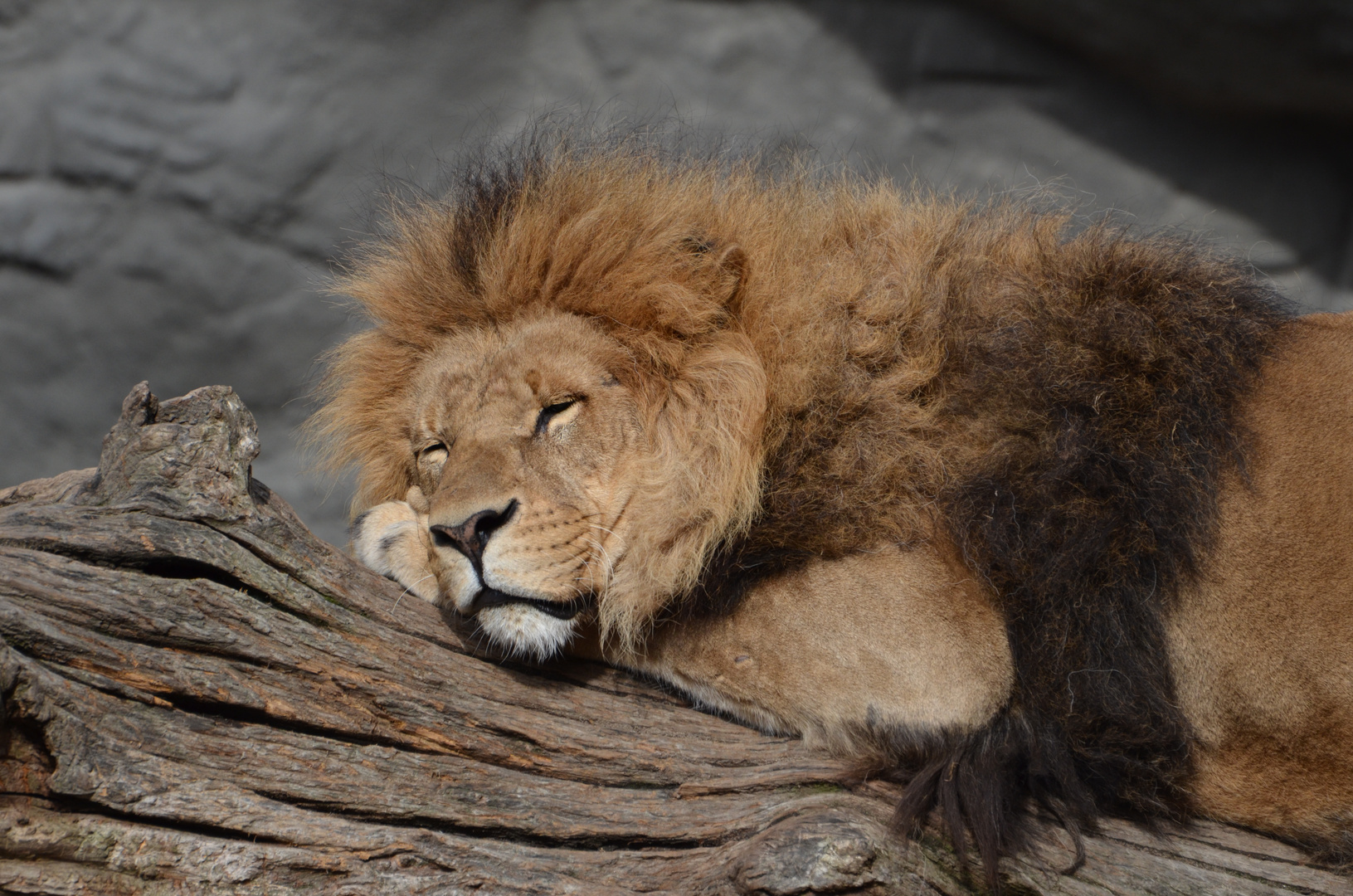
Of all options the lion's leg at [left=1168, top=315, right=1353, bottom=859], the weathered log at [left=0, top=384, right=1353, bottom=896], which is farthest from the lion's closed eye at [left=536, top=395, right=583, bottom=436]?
the lion's leg at [left=1168, top=315, right=1353, bottom=859]

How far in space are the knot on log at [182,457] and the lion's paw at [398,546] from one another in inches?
17.6

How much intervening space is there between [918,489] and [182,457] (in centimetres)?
159

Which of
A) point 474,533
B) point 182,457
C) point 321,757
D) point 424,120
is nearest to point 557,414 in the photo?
point 474,533

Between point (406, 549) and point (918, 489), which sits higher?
point (918, 489)

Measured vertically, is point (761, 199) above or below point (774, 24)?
below

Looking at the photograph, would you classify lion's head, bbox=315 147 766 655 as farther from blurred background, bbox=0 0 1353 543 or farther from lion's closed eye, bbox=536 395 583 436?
blurred background, bbox=0 0 1353 543

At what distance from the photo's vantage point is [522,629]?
86.6 inches

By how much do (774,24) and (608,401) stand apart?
333cm

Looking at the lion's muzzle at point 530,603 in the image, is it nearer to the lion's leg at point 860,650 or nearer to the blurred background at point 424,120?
the lion's leg at point 860,650

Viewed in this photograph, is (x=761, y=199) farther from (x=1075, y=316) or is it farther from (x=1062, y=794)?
(x=1062, y=794)

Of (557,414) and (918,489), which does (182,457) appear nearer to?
(557,414)

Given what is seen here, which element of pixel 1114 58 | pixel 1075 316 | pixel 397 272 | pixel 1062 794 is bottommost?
pixel 1062 794

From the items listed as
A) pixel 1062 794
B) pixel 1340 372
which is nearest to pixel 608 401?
pixel 1062 794

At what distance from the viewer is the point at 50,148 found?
4.79 meters
